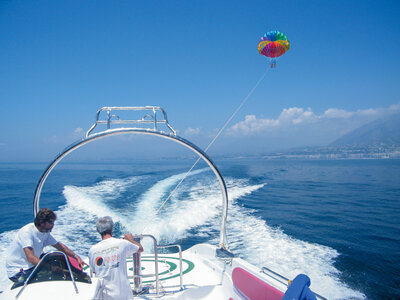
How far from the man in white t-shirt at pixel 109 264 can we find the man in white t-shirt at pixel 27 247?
0.73 metres

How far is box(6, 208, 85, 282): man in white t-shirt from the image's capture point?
232 centimetres

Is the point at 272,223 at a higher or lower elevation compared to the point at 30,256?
lower

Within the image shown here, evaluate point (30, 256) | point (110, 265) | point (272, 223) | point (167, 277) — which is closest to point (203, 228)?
point (272, 223)

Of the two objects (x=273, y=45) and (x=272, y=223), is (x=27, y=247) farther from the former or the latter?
(x=272, y=223)

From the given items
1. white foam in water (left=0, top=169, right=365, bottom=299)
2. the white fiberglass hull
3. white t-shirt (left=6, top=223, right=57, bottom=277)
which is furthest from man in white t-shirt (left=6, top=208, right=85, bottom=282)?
white foam in water (left=0, top=169, right=365, bottom=299)

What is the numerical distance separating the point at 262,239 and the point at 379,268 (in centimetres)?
292

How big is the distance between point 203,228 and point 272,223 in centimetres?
262

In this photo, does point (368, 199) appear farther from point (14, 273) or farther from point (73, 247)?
point (14, 273)

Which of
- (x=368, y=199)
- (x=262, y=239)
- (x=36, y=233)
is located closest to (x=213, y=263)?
(x=36, y=233)

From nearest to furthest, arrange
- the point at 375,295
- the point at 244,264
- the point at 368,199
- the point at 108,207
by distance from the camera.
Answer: the point at 244,264
the point at 375,295
the point at 108,207
the point at 368,199

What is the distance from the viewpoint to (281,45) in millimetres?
6816

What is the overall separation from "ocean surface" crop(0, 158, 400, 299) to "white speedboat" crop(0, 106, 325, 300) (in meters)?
2.51

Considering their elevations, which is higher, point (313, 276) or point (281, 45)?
point (281, 45)

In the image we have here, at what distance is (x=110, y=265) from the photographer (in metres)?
2.01
